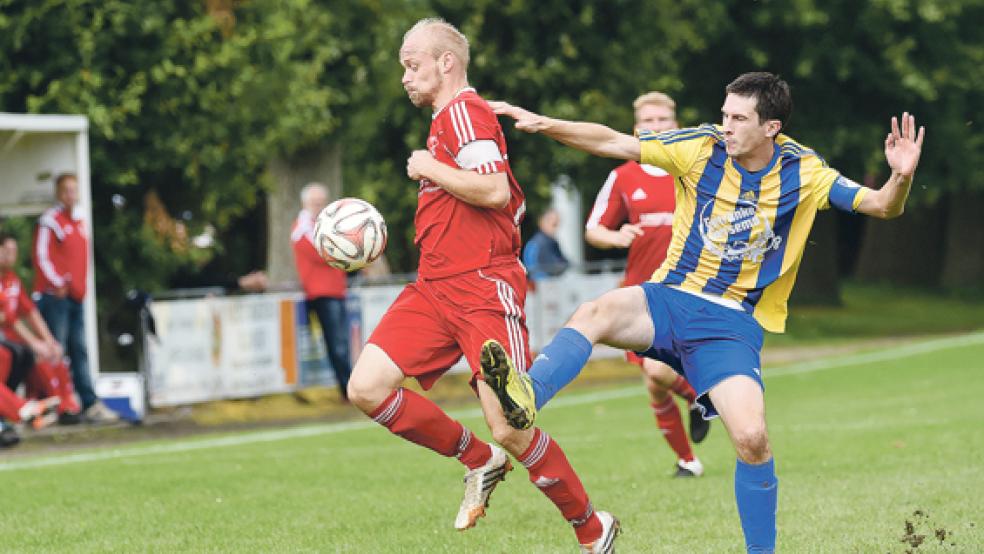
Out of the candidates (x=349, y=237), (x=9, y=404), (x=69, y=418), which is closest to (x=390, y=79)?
(x=69, y=418)

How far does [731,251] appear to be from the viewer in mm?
6883

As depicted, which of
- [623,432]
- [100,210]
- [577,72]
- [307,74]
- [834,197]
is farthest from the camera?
[577,72]

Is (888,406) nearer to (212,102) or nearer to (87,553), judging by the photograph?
(212,102)

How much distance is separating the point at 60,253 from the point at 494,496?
7005 millimetres

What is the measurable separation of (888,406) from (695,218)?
946cm

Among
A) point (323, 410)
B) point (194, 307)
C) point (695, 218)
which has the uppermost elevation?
point (695, 218)

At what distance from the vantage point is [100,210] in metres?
18.0

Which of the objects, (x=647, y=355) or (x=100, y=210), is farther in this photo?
(x=100, y=210)

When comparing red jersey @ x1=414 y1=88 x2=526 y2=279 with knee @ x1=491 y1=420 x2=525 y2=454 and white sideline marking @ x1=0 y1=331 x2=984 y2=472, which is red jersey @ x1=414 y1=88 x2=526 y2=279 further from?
white sideline marking @ x1=0 y1=331 x2=984 y2=472

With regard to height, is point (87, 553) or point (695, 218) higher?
point (695, 218)

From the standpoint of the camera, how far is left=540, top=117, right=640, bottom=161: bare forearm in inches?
264

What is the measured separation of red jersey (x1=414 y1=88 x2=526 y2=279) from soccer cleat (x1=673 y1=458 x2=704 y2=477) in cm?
355

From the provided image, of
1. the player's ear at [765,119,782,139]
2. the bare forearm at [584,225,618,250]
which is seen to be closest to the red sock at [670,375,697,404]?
the bare forearm at [584,225,618,250]

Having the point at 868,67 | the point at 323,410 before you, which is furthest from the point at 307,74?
the point at 868,67
